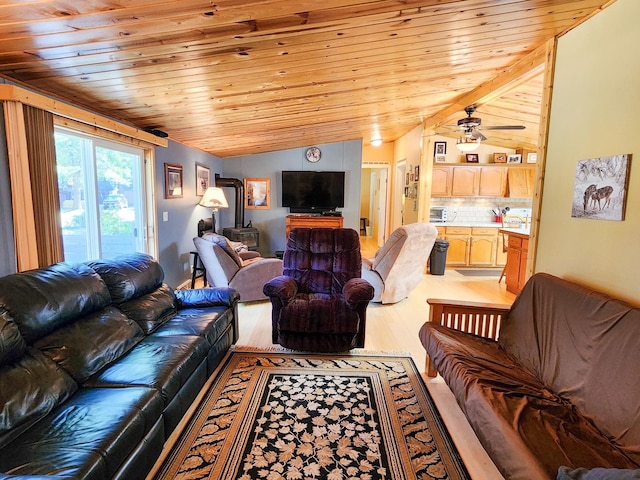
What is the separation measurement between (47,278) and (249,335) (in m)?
1.85

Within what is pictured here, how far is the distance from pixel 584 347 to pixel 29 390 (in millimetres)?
2705

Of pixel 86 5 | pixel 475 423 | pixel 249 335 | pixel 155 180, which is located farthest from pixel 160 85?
pixel 475 423

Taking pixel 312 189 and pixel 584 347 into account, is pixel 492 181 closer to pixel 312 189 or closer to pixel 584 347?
pixel 312 189

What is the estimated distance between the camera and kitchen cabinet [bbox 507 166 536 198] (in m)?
6.38

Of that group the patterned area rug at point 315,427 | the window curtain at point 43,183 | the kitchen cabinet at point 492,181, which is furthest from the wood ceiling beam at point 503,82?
the window curtain at point 43,183

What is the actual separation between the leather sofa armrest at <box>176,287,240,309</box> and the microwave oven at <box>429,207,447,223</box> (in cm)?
476

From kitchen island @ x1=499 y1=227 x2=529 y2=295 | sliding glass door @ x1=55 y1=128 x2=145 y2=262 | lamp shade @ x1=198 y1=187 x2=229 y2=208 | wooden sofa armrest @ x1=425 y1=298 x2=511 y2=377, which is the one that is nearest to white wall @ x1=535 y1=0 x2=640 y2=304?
wooden sofa armrest @ x1=425 y1=298 x2=511 y2=377

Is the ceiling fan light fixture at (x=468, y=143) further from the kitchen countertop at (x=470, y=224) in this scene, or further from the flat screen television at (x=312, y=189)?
the flat screen television at (x=312, y=189)

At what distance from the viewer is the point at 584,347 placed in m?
1.81

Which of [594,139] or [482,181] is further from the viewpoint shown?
[482,181]

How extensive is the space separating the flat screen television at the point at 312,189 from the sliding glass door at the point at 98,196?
3.50 m

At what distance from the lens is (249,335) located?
337 cm

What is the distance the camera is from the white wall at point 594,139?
1923 millimetres

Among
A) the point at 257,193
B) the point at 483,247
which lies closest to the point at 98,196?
the point at 257,193
